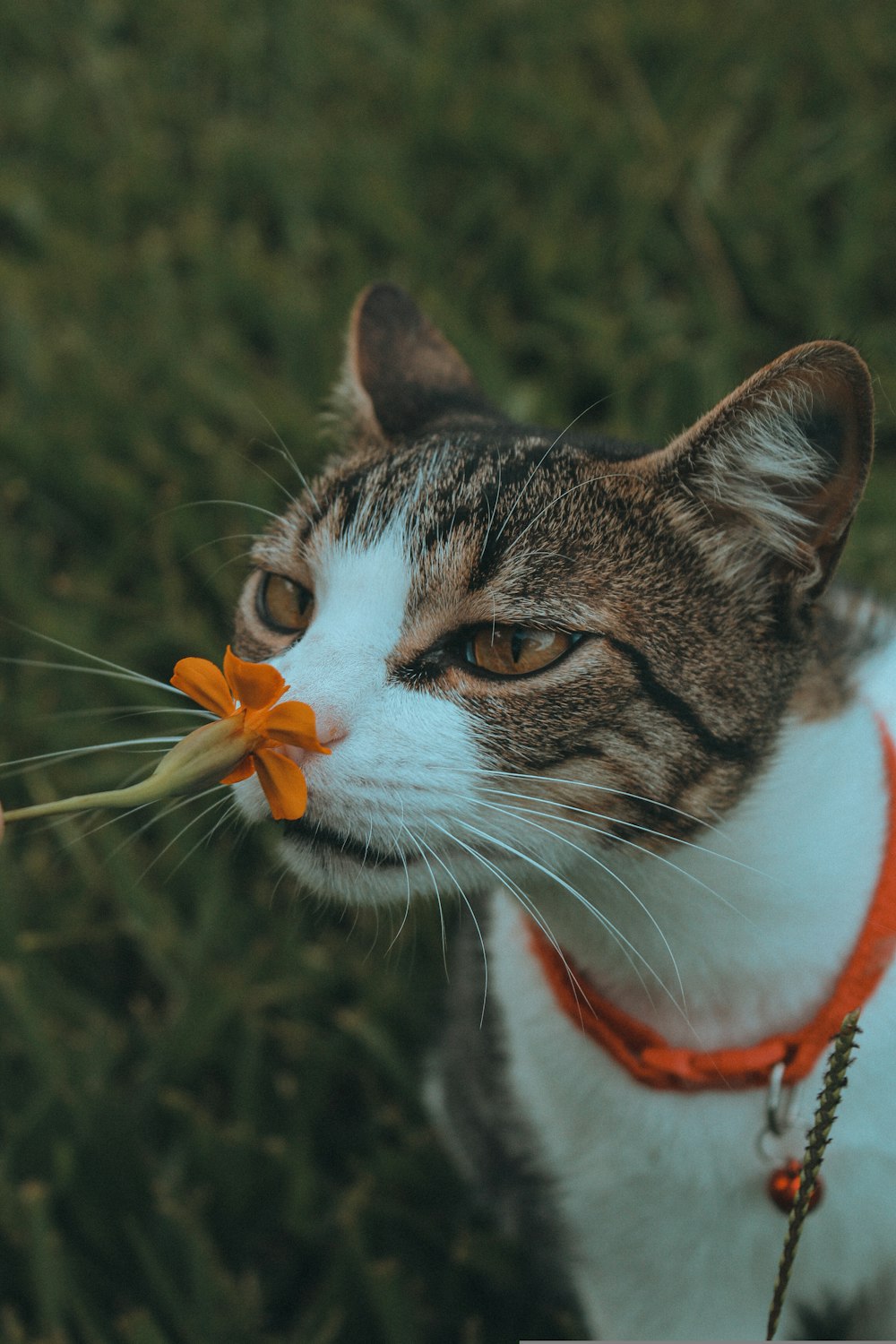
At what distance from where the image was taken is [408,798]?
1.35 metres

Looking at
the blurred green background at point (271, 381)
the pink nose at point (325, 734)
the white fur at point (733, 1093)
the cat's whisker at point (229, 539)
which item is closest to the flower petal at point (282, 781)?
the pink nose at point (325, 734)

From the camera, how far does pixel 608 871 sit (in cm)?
147

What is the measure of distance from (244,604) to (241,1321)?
1.15m

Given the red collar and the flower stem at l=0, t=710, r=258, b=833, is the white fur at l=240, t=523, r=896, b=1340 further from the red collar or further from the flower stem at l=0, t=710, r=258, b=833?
the flower stem at l=0, t=710, r=258, b=833

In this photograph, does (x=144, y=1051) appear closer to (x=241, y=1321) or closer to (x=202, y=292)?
(x=241, y=1321)

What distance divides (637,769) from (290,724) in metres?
0.48

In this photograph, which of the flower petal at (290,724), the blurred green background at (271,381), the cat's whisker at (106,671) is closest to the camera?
the flower petal at (290,724)

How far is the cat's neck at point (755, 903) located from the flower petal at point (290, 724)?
19.7 inches

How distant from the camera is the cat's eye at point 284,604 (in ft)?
5.46

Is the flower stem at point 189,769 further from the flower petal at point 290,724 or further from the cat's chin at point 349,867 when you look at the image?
the cat's chin at point 349,867

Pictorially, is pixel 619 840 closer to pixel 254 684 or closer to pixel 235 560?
pixel 254 684

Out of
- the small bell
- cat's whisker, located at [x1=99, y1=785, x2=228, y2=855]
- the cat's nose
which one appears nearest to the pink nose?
the cat's nose

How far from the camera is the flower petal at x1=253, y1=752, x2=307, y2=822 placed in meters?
1.19

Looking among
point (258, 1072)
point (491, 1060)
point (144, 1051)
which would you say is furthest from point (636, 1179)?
point (144, 1051)
